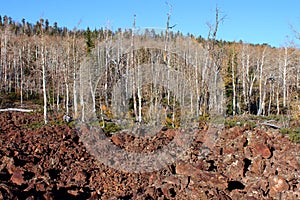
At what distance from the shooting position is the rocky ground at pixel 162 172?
25.1ft

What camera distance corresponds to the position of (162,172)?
9.40 m

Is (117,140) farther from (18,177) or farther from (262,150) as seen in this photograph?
(262,150)

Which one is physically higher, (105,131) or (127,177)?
(105,131)

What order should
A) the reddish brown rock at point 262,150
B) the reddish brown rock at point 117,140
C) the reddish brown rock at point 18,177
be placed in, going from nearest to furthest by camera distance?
the reddish brown rock at point 18,177, the reddish brown rock at point 262,150, the reddish brown rock at point 117,140

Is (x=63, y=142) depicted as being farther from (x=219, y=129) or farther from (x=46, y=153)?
(x=219, y=129)

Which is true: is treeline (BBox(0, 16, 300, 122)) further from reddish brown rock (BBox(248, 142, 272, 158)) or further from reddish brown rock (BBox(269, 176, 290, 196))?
reddish brown rock (BBox(269, 176, 290, 196))

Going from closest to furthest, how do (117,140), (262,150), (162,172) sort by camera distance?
(162,172)
(262,150)
(117,140)

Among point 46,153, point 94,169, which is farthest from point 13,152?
point 94,169

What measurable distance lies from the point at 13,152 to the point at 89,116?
36.2 feet

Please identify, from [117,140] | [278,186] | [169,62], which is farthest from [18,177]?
[169,62]

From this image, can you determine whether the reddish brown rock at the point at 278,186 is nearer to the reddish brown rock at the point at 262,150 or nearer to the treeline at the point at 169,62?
the reddish brown rock at the point at 262,150

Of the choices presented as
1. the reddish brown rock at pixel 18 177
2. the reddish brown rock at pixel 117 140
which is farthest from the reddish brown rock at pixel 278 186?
the reddish brown rock at pixel 18 177

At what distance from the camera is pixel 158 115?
19.2 m

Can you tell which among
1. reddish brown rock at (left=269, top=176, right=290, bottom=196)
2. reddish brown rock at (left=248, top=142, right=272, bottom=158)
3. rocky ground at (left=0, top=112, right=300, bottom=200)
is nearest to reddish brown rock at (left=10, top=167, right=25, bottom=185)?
rocky ground at (left=0, top=112, right=300, bottom=200)
